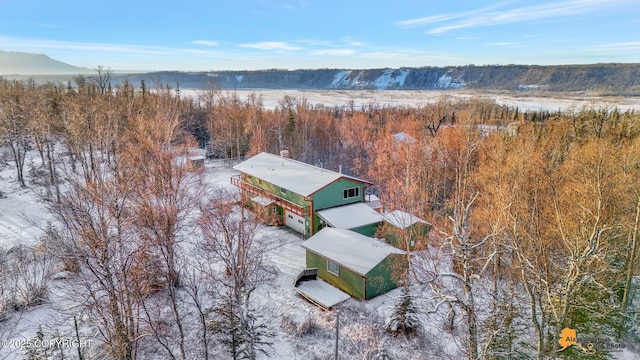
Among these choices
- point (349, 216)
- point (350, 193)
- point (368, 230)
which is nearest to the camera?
point (368, 230)

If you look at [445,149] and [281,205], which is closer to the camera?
[281,205]

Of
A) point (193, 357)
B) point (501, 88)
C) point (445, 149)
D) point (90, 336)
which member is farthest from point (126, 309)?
point (501, 88)

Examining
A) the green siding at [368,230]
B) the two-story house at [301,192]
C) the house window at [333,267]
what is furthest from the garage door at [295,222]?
the house window at [333,267]

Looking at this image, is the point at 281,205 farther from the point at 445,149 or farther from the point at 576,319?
the point at 576,319

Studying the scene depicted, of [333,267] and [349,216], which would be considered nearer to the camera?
[333,267]

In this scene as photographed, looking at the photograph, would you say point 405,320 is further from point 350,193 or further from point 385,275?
point 350,193

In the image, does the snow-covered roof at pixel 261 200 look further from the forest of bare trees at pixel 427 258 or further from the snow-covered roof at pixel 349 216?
the snow-covered roof at pixel 349 216

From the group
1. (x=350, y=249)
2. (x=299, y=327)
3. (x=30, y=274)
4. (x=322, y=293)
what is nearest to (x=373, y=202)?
(x=350, y=249)
